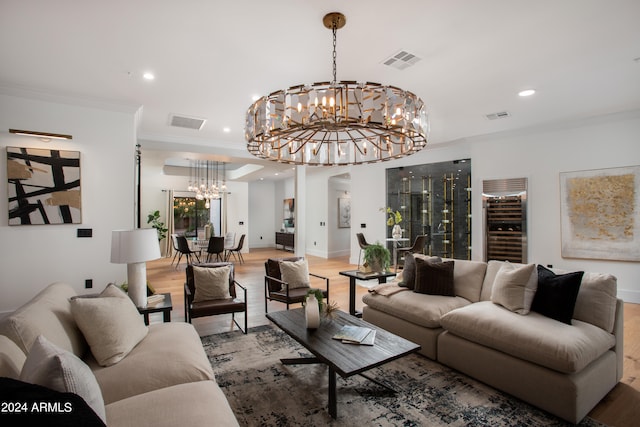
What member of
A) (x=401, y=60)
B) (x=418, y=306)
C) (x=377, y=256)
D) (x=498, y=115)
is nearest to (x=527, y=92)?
(x=498, y=115)

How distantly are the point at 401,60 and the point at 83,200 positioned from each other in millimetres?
4294

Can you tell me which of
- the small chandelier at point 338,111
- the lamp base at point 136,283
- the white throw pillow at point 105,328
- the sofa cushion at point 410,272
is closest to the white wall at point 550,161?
the sofa cushion at point 410,272

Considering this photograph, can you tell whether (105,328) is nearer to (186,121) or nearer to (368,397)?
(368,397)

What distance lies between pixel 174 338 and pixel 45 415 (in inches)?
56.2

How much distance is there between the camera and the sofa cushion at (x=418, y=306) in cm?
304

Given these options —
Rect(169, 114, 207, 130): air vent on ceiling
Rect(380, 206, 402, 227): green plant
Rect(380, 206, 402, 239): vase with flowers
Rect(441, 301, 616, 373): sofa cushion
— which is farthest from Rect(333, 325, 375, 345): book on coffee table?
Rect(380, 206, 402, 227): green plant

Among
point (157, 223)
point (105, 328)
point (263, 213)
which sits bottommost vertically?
point (105, 328)

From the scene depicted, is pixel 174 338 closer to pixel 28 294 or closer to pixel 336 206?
pixel 28 294

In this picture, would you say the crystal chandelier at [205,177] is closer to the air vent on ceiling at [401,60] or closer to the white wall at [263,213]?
the white wall at [263,213]

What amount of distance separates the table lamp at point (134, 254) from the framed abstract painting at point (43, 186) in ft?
A: 5.72

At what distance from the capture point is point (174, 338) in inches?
92.2

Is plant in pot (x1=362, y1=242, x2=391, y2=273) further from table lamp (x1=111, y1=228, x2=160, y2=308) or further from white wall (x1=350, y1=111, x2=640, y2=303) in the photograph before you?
white wall (x1=350, y1=111, x2=640, y2=303)

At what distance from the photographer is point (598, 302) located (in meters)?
2.52

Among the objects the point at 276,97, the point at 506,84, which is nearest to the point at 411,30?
the point at 276,97
